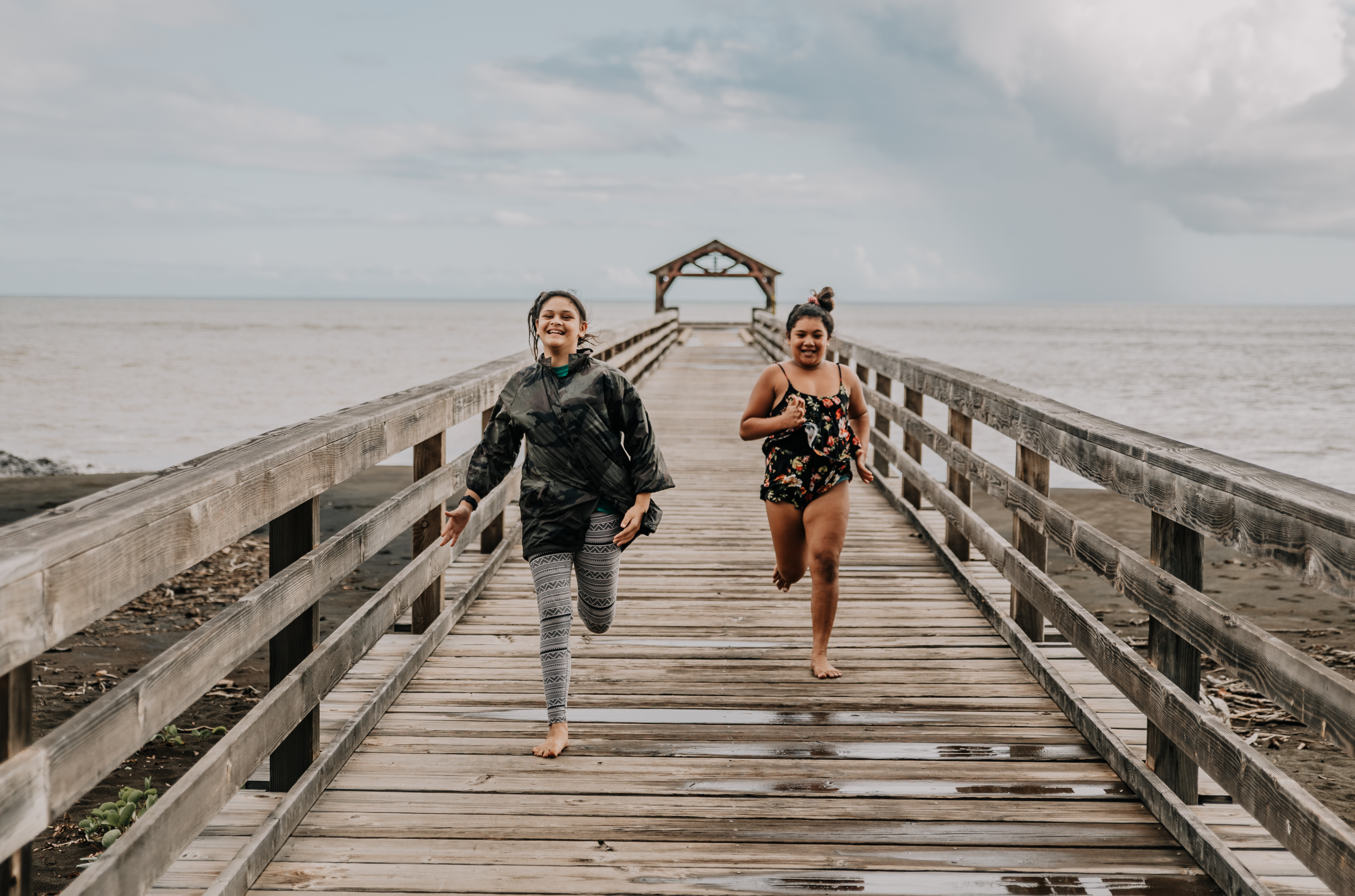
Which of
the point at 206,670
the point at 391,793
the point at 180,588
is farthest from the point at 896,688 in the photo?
the point at 180,588

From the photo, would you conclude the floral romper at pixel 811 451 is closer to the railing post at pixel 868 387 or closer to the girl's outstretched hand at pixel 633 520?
the girl's outstretched hand at pixel 633 520

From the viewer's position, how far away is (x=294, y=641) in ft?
10.0

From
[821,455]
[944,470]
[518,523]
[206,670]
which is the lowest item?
[944,470]

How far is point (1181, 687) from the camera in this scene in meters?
3.05

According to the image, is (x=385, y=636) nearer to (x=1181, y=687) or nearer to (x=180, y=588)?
(x=1181, y=687)

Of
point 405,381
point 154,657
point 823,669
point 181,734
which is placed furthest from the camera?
point 405,381

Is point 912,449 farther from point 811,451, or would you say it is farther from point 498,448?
point 498,448

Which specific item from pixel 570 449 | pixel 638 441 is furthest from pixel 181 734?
pixel 638 441

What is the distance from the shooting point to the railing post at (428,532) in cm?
461

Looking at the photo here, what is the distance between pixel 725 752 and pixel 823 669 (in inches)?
33.1

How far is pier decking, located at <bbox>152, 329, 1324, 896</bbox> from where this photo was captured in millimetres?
2771

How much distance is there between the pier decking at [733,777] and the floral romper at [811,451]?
0.73m

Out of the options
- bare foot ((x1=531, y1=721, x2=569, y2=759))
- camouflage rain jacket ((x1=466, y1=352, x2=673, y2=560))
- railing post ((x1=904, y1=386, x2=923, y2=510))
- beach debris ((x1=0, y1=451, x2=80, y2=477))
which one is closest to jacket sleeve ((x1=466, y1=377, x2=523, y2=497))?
camouflage rain jacket ((x1=466, y1=352, x2=673, y2=560))

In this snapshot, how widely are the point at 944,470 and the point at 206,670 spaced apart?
2182 cm
